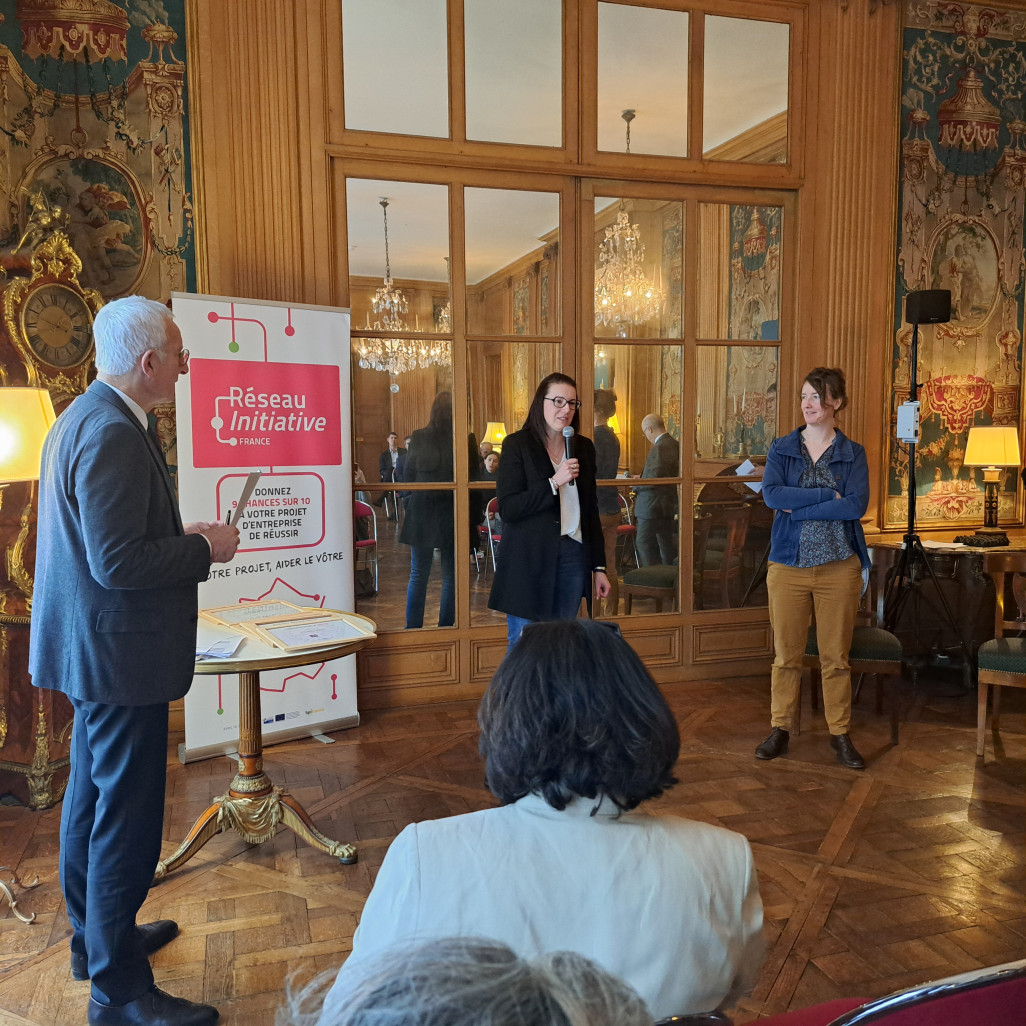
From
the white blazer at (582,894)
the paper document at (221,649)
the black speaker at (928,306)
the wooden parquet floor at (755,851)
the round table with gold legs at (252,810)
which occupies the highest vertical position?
the black speaker at (928,306)

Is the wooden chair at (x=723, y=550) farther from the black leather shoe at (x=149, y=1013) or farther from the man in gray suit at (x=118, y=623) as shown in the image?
the black leather shoe at (x=149, y=1013)

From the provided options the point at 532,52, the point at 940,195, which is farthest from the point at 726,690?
the point at 532,52

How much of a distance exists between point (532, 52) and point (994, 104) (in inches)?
113

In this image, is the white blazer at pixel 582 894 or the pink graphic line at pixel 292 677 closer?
the white blazer at pixel 582 894

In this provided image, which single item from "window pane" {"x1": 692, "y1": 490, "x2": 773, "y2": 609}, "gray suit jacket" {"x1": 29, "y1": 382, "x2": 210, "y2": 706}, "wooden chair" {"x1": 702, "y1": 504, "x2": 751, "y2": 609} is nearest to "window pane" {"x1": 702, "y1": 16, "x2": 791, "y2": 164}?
"window pane" {"x1": 692, "y1": 490, "x2": 773, "y2": 609}

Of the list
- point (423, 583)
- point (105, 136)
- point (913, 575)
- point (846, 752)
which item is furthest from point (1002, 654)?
point (105, 136)

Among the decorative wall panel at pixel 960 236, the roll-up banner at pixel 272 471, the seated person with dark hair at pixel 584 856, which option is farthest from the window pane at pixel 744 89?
the seated person with dark hair at pixel 584 856

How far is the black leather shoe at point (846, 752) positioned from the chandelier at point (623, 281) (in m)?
2.41

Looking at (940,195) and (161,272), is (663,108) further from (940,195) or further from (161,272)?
(161,272)

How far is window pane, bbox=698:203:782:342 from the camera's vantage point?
4.87m

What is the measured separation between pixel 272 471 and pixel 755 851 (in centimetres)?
250

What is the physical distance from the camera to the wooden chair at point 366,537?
175 inches

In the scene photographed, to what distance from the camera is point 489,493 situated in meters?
4.61

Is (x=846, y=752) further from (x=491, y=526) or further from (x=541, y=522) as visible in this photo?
(x=491, y=526)
